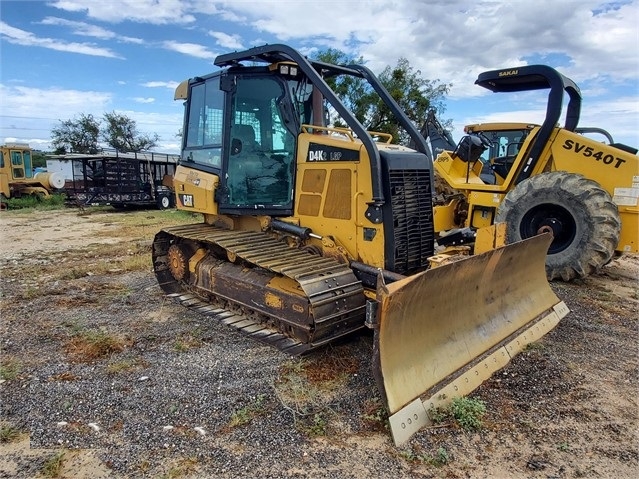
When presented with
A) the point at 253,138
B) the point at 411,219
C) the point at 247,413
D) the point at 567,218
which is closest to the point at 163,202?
the point at 253,138

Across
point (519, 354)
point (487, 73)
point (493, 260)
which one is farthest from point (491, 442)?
point (487, 73)

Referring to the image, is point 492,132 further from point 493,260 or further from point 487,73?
point 493,260

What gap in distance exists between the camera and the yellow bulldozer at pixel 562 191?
626 centimetres

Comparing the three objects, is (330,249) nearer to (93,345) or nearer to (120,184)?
(93,345)

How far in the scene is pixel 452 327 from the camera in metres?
3.79

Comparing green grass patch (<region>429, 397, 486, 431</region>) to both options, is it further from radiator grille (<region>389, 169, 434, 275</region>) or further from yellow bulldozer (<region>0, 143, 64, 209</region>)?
yellow bulldozer (<region>0, 143, 64, 209</region>)

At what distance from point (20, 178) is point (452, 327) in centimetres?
2352

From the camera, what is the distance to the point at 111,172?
19344 mm

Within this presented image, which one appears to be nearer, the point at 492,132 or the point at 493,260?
the point at 493,260

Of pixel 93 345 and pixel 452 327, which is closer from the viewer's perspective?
pixel 452 327

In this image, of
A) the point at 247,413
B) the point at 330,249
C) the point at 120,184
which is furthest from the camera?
the point at 120,184

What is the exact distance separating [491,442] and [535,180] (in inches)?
189

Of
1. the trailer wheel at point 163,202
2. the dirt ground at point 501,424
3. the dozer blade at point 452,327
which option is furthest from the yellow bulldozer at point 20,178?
the dozer blade at point 452,327

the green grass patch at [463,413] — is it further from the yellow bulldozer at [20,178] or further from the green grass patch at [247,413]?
the yellow bulldozer at [20,178]
